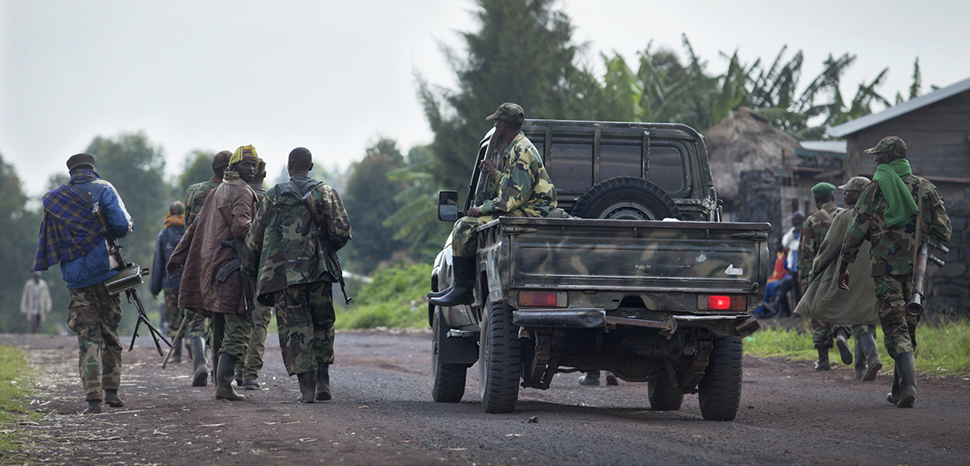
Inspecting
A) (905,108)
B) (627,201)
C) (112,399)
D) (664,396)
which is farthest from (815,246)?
(905,108)

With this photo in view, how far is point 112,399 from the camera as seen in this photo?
7.56 meters

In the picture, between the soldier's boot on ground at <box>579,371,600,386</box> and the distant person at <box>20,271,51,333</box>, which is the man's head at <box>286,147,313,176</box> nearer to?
the soldier's boot on ground at <box>579,371,600,386</box>

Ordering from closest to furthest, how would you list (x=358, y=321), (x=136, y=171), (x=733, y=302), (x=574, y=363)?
(x=733, y=302) → (x=574, y=363) → (x=358, y=321) → (x=136, y=171)

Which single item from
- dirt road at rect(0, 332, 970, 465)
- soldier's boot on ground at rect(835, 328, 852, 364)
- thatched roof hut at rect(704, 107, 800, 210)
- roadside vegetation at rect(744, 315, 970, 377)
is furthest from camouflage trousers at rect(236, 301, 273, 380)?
thatched roof hut at rect(704, 107, 800, 210)

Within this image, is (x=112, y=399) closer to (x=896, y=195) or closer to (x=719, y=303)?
(x=719, y=303)

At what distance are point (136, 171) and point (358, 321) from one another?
51.7m

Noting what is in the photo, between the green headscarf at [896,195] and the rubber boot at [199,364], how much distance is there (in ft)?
19.3

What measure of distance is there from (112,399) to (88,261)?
104 centimetres

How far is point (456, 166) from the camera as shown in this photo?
35938mm

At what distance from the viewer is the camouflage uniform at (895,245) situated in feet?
24.8

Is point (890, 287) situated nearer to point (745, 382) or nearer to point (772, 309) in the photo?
point (745, 382)

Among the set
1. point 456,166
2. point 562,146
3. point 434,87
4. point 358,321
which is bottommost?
point 358,321

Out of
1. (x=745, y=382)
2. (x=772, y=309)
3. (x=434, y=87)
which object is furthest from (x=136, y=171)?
(x=745, y=382)

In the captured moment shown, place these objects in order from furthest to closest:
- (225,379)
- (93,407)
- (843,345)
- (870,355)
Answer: (843,345)
(870,355)
(225,379)
(93,407)
